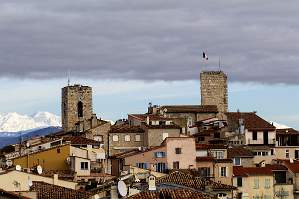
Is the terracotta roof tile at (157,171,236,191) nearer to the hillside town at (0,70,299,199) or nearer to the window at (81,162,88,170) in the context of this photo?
the hillside town at (0,70,299,199)

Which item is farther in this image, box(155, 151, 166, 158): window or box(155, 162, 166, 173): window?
box(155, 151, 166, 158): window

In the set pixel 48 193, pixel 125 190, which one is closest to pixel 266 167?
pixel 48 193

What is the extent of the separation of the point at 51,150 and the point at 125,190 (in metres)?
49.3

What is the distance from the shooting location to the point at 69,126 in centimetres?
16775

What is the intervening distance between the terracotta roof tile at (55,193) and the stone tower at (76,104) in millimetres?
100281

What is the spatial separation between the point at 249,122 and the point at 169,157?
1089 inches

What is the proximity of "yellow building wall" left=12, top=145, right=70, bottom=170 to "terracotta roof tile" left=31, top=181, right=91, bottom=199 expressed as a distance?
1387 inches

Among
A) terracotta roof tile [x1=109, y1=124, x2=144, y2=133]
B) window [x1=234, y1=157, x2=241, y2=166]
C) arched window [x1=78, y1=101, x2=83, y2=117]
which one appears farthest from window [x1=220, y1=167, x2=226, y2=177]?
arched window [x1=78, y1=101, x2=83, y2=117]

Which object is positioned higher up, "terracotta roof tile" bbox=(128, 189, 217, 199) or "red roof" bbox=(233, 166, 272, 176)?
"red roof" bbox=(233, 166, 272, 176)

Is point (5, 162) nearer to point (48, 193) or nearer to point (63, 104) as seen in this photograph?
point (48, 193)

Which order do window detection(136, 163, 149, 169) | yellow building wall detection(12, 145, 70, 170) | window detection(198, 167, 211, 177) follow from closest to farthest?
yellow building wall detection(12, 145, 70, 170), window detection(198, 167, 211, 177), window detection(136, 163, 149, 169)

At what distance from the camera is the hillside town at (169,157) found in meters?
78.4

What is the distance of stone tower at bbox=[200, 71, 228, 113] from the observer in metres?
174

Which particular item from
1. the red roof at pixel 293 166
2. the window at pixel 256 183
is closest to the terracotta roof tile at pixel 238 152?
the red roof at pixel 293 166
